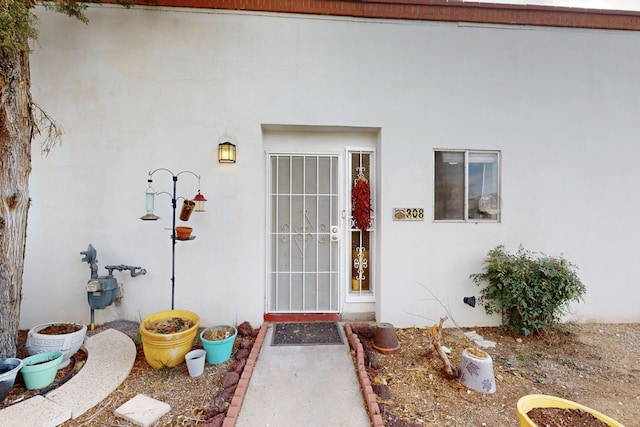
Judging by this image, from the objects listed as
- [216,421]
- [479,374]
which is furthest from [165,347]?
[479,374]

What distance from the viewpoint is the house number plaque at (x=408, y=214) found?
3.37m

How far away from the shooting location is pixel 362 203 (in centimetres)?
347

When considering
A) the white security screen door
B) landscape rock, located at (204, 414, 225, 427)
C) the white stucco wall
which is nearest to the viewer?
landscape rock, located at (204, 414, 225, 427)

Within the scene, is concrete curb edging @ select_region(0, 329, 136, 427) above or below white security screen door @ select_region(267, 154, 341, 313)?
below

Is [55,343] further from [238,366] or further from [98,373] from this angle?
[238,366]

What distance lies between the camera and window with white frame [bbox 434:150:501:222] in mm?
3480

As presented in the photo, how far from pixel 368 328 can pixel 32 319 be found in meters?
4.10

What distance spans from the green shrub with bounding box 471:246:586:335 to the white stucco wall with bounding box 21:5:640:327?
0.98 feet

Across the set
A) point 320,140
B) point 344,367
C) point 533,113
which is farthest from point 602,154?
point 344,367

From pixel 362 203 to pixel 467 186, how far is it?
1436mm

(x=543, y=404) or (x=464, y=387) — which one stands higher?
(x=543, y=404)

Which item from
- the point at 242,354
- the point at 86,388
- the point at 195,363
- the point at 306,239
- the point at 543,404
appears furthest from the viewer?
the point at 306,239

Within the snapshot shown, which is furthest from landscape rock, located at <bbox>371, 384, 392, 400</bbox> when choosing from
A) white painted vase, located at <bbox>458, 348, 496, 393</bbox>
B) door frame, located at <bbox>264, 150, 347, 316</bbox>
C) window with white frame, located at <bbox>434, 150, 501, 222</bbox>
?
window with white frame, located at <bbox>434, 150, 501, 222</bbox>

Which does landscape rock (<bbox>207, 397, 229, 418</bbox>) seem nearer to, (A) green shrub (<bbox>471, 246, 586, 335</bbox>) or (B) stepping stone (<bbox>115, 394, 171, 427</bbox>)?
(B) stepping stone (<bbox>115, 394, 171, 427</bbox>)
